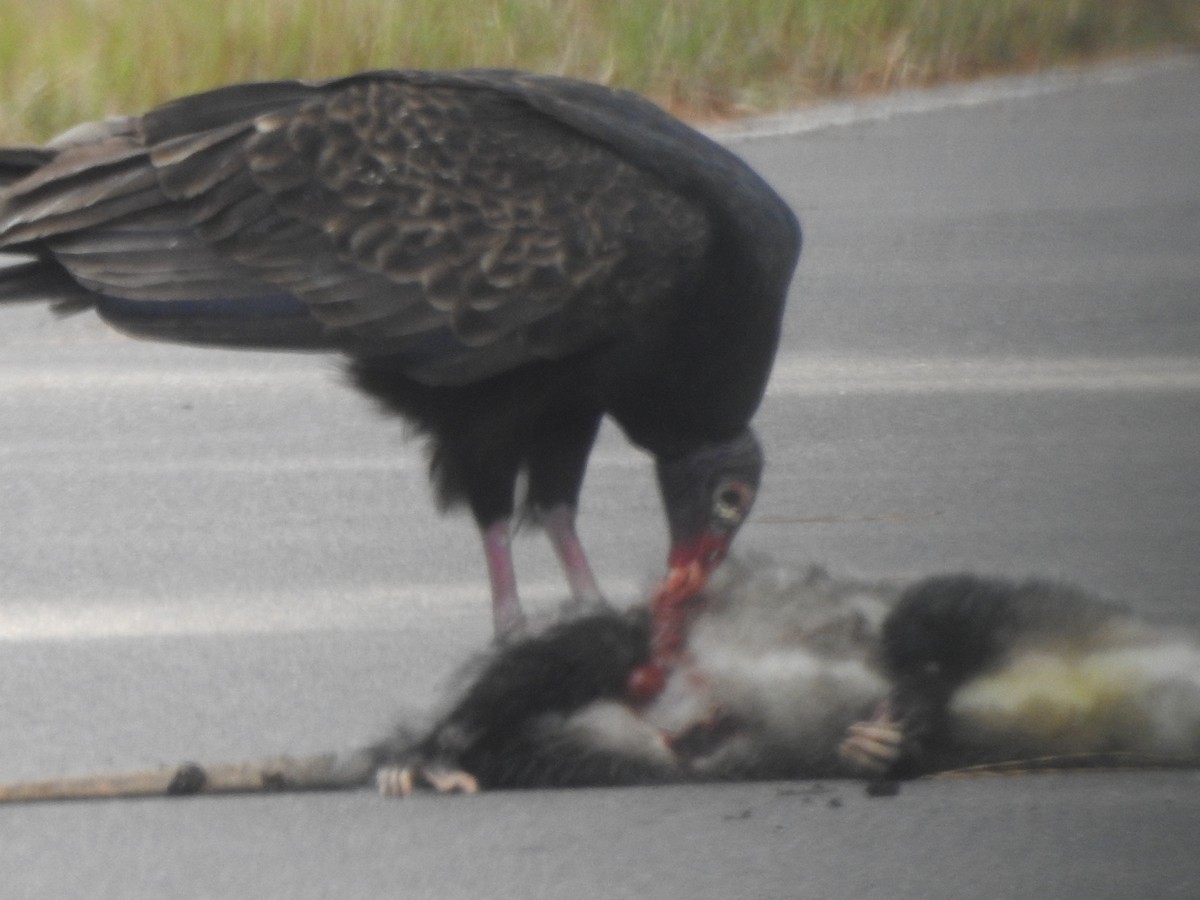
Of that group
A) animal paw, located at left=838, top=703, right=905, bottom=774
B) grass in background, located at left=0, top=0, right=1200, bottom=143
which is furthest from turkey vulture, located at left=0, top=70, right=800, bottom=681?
grass in background, located at left=0, top=0, right=1200, bottom=143

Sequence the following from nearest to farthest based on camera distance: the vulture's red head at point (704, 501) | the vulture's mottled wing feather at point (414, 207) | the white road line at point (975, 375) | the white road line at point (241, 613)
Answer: the vulture's red head at point (704, 501), the vulture's mottled wing feather at point (414, 207), the white road line at point (241, 613), the white road line at point (975, 375)

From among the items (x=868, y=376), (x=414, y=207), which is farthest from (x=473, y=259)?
(x=868, y=376)

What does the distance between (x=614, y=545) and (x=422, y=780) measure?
1447 mm

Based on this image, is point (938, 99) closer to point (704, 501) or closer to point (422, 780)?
point (704, 501)

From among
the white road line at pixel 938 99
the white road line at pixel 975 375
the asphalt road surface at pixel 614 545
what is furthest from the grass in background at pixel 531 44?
the white road line at pixel 975 375

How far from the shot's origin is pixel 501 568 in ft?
15.2

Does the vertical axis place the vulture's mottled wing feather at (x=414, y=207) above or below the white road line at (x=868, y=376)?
above

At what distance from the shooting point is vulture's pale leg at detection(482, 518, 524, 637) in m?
4.61

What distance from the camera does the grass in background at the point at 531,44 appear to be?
31.4ft

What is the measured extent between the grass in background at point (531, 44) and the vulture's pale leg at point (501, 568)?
179 inches

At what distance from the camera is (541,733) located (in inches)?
150

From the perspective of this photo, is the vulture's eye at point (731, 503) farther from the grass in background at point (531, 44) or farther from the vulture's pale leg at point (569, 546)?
the grass in background at point (531, 44)

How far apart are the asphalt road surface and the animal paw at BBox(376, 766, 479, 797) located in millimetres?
29

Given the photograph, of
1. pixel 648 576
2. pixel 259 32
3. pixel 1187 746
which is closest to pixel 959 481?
pixel 648 576
